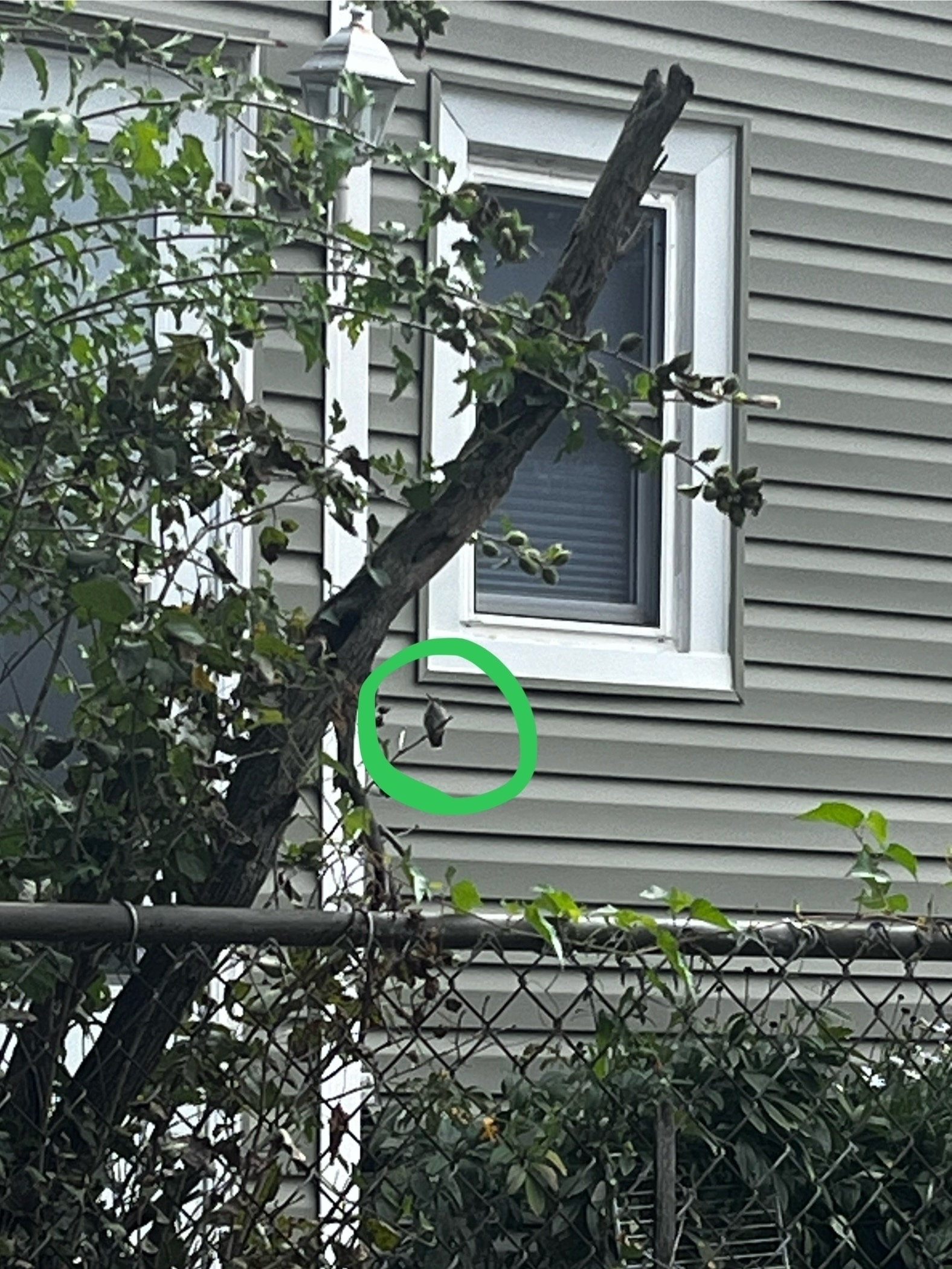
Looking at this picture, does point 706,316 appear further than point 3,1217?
Yes

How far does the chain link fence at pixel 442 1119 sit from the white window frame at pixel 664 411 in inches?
84.8

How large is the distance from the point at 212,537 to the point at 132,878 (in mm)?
1796

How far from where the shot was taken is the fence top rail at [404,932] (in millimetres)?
2160

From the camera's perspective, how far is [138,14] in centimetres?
447

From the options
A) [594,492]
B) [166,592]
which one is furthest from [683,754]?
[166,592]

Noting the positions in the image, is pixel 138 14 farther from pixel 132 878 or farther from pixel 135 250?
pixel 132 878

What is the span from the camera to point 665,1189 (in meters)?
2.41

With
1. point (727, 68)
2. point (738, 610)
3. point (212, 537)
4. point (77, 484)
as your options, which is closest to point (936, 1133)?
point (77, 484)

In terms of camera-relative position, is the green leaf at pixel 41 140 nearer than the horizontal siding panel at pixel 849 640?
Yes

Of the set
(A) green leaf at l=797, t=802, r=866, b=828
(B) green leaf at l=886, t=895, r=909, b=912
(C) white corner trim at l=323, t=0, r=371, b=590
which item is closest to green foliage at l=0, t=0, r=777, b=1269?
(A) green leaf at l=797, t=802, r=866, b=828

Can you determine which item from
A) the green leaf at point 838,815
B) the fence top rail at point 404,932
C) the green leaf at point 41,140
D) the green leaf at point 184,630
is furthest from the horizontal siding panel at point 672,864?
the green leaf at point 41,140

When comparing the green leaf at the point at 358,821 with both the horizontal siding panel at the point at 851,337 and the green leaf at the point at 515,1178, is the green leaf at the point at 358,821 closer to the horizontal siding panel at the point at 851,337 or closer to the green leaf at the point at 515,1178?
the green leaf at the point at 515,1178

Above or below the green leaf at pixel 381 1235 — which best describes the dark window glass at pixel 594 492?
above

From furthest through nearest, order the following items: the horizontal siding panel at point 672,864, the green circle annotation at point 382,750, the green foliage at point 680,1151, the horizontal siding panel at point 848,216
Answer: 1. the horizontal siding panel at point 848,216
2. the horizontal siding panel at point 672,864
3. the green circle annotation at point 382,750
4. the green foliage at point 680,1151
